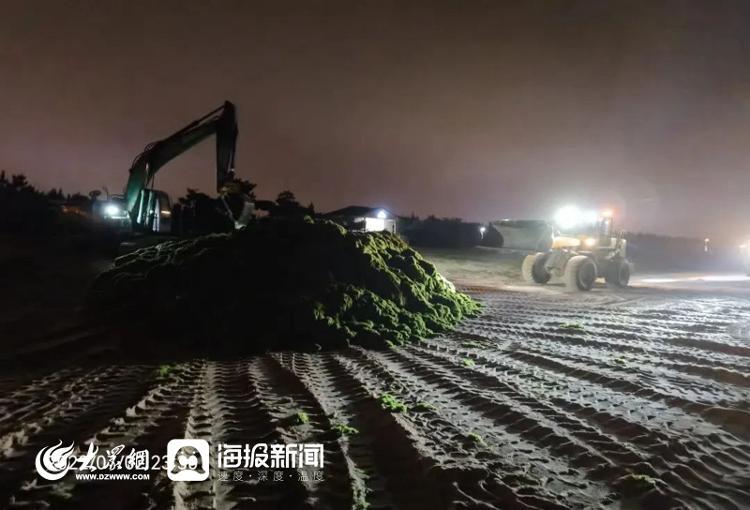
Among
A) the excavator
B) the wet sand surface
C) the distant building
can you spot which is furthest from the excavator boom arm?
the distant building

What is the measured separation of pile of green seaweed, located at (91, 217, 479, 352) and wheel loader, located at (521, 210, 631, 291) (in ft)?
29.5

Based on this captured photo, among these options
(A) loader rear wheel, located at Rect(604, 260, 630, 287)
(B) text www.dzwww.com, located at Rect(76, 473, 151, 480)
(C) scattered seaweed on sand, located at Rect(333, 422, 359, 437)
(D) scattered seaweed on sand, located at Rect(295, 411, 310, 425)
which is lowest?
(B) text www.dzwww.com, located at Rect(76, 473, 151, 480)

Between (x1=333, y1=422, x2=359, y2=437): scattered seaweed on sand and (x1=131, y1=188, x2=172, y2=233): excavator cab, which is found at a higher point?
(x1=131, y1=188, x2=172, y2=233): excavator cab

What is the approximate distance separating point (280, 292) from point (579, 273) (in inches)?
458

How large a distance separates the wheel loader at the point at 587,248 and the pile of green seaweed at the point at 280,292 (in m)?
8.99

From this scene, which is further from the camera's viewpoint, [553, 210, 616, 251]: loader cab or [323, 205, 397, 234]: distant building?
[323, 205, 397, 234]: distant building

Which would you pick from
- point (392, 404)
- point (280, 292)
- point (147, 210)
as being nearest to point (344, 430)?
point (392, 404)

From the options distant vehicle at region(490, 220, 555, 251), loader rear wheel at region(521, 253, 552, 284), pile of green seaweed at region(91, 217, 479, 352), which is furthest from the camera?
distant vehicle at region(490, 220, 555, 251)

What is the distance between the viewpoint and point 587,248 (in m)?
16.8

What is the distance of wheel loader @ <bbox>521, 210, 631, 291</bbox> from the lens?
1664 centimetres

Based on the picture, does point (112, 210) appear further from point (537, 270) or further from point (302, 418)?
point (302, 418)

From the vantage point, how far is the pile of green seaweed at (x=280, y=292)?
6.61 m

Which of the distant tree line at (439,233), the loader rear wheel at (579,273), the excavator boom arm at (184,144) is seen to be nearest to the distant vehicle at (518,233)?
the distant tree line at (439,233)

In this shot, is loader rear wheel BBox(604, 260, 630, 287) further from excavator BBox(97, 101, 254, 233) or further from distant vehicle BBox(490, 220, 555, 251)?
distant vehicle BBox(490, 220, 555, 251)
